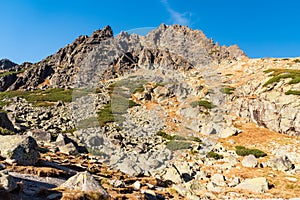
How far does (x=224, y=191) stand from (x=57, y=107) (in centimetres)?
4570

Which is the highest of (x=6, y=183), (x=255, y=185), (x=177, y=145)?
(x=177, y=145)

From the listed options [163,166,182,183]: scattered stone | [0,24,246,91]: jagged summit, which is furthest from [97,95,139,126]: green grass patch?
[0,24,246,91]: jagged summit

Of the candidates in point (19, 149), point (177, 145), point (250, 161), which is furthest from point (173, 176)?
point (177, 145)

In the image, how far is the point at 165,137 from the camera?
114 feet

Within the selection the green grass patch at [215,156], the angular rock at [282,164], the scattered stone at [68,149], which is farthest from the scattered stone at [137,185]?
the angular rock at [282,164]

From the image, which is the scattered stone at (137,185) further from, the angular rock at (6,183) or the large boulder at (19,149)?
the angular rock at (6,183)

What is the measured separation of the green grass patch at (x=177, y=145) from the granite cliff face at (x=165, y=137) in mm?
113

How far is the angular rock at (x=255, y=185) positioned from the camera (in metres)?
16.2

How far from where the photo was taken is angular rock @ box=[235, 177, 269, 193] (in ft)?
53.1

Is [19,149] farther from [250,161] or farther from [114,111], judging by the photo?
[114,111]

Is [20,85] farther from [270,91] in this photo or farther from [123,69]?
[270,91]

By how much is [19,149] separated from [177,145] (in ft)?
67.8

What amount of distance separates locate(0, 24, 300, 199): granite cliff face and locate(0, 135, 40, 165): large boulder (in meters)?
Answer: 0.05

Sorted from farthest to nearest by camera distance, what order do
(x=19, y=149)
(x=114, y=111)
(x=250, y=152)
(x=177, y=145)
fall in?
1. (x=114, y=111)
2. (x=177, y=145)
3. (x=250, y=152)
4. (x=19, y=149)
